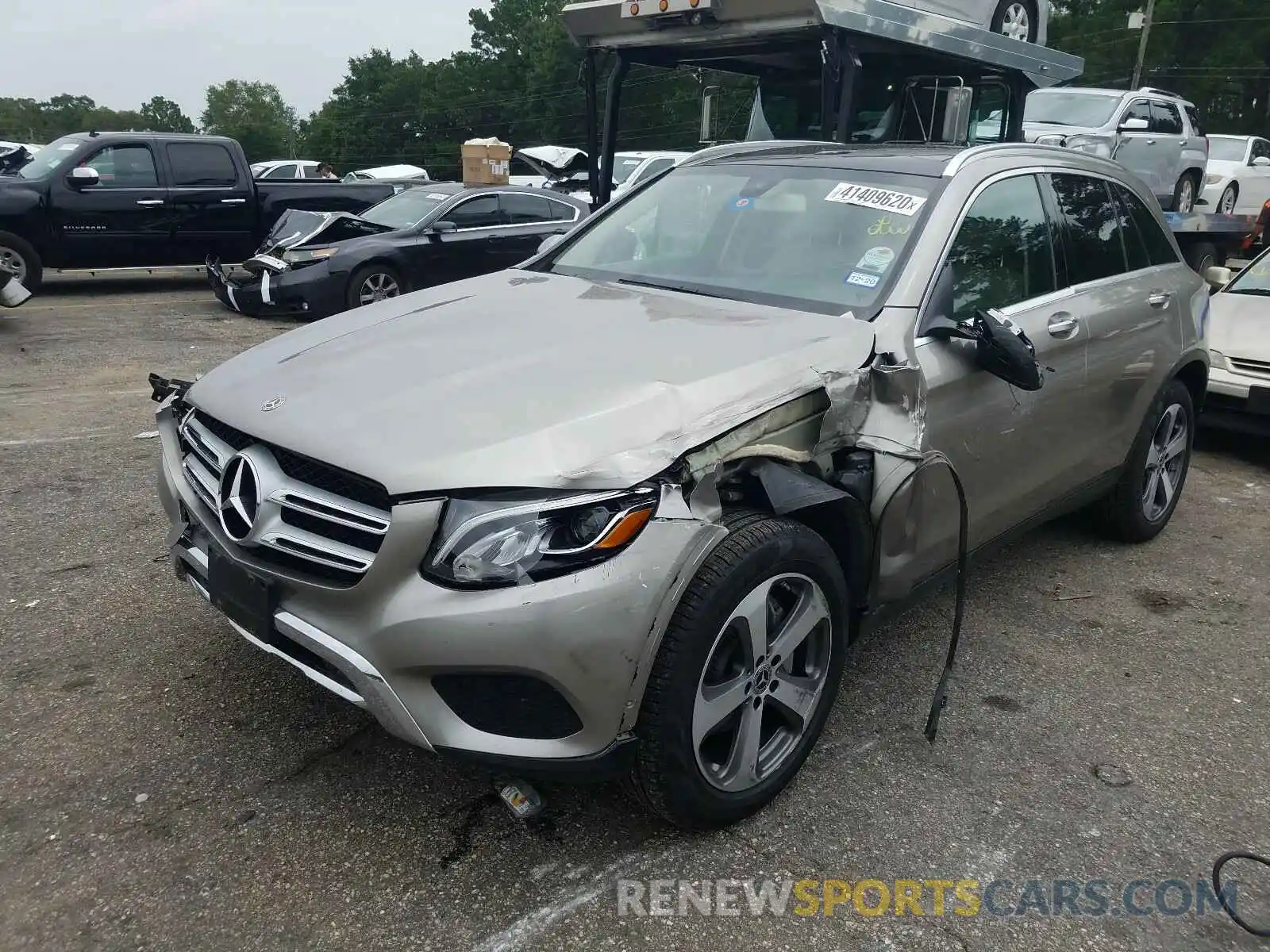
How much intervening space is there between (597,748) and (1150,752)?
6.26 feet

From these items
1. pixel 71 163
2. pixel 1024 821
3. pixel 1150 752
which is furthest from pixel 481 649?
pixel 71 163

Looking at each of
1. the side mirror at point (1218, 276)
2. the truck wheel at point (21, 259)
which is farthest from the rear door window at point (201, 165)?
the side mirror at point (1218, 276)

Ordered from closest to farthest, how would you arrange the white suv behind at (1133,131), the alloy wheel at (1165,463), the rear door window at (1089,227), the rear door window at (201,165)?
1. the rear door window at (1089,227)
2. the alloy wheel at (1165,463)
3. the rear door window at (201,165)
4. the white suv behind at (1133,131)

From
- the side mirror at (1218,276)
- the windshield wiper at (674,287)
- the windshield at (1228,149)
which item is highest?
the windshield wiper at (674,287)

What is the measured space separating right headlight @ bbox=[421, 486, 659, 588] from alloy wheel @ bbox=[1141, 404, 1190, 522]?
3340 millimetres

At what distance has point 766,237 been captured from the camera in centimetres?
359

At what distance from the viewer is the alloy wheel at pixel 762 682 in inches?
99.7

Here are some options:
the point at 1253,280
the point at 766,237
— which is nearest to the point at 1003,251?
the point at 766,237

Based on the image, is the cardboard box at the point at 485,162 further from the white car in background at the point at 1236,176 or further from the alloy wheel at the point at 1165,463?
the white car in background at the point at 1236,176

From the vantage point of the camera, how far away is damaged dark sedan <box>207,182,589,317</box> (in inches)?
406

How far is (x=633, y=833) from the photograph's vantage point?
2.69 metres

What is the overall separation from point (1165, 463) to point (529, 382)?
11.7ft

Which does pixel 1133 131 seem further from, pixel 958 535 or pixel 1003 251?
pixel 958 535

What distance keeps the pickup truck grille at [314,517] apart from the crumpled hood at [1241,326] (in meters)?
5.99
